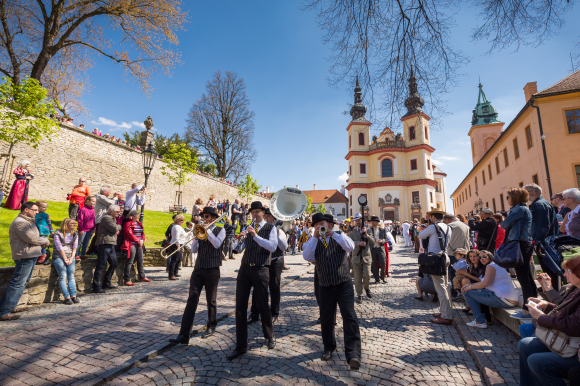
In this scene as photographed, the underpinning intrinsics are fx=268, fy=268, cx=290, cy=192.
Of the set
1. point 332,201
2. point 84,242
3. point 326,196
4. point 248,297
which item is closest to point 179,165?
point 84,242

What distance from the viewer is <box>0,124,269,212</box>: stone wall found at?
618 inches

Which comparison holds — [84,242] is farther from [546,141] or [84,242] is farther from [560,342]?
[546,141]

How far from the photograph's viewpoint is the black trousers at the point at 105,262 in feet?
21.2

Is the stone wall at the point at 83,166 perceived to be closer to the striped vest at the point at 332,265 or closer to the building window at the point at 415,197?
the striped vest at the point at 332,265

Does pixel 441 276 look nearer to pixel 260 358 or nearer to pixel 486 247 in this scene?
pixel 486 247

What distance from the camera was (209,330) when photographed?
4211mm

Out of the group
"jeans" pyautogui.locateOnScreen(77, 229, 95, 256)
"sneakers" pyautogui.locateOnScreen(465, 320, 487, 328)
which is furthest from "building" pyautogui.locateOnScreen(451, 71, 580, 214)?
"jeans" pyautogui.locateOnScreen(77, 229, 95, 256)

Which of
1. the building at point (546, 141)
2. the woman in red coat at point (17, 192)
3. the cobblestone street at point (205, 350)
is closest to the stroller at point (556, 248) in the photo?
the cobblestone street at point (205, 350)

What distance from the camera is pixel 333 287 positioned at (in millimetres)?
3652

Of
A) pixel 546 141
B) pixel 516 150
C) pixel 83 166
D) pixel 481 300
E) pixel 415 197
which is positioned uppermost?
pixel 516 150

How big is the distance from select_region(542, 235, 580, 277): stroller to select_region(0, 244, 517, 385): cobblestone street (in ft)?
5.07

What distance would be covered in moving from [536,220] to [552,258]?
0.72m

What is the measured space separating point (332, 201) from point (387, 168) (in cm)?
2738

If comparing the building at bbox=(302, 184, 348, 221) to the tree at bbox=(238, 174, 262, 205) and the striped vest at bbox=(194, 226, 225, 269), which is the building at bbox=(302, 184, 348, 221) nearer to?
the tree at bbox=(238, 174, 262, 205)
